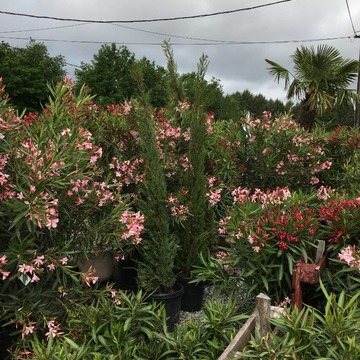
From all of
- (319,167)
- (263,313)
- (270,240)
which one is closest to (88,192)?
(270,240)

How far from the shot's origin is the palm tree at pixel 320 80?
33.0 feet

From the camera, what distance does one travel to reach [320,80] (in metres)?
10.3

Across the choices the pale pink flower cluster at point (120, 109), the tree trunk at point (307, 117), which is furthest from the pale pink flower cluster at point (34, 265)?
the tree trunk at point (307, 117)

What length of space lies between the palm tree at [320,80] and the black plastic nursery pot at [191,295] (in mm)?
6753

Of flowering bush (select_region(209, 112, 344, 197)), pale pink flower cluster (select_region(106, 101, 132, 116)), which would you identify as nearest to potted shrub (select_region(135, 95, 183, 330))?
pale pink flower cluster (select_region(106, 101, 132, 116))

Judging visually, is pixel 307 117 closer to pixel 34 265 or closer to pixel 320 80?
pixel 320 80

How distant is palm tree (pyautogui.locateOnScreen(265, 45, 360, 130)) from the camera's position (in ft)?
33.0

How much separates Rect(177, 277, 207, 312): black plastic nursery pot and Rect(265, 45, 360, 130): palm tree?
6753 mm

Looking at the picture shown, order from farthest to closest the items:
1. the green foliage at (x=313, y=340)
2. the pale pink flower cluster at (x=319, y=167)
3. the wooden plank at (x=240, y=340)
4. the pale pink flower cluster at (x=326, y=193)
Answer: the pale pink flower cluster at (x=319, y=167)
the pale pink flower cluster at (x=326, y=193)
the wooden plank at (x=240, y=340)
the green foliage at (x=313, y=340)

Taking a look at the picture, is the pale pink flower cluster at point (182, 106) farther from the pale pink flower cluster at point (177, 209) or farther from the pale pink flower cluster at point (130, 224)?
the pale pink flower cluster at point (130, 224)

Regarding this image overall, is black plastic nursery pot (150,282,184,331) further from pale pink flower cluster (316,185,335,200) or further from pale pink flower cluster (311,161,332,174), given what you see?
pale pink flower cluster (311,161,332,174)

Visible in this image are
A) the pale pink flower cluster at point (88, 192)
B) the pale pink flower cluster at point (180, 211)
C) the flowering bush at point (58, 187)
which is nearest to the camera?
the flowering bush at point (58, 187)

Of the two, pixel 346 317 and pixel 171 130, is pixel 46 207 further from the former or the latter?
pixel 171 130

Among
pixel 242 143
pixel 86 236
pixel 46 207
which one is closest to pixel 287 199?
pixel 86 236
